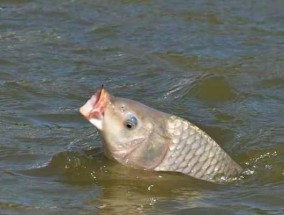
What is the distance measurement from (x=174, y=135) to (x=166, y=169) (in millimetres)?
213

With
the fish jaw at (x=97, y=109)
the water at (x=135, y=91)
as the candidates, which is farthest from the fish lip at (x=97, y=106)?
the water at (x=135, y=91)

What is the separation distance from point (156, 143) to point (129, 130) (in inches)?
7.2

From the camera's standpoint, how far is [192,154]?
252 inches

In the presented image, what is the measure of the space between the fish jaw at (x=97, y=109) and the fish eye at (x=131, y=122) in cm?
17

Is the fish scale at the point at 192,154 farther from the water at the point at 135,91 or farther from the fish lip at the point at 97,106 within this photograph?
the fish lip at the point at 97,106

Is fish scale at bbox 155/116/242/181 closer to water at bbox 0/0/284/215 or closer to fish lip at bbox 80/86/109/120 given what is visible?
water at bbox 0/0/284/215

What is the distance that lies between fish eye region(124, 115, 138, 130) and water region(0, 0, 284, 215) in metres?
0.29

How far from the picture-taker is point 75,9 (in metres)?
11.2

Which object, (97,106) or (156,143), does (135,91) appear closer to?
(156,143)

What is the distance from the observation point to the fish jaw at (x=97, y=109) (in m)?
6.16

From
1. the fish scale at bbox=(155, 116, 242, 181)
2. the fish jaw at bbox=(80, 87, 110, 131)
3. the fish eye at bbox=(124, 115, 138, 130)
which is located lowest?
the fish scale at bbox=(155, 116, 242, 181)

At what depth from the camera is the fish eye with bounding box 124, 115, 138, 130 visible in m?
6.30

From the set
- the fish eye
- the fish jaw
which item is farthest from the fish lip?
the fish eye

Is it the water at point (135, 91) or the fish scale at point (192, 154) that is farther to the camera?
the fish scale at point (192, 154)
